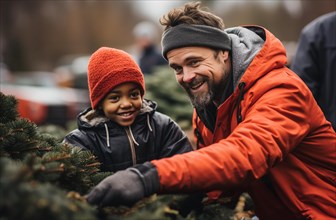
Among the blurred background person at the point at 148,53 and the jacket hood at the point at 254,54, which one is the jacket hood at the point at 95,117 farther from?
the blurred background person at the point at 148,53

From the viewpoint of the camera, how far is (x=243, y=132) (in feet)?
8.50

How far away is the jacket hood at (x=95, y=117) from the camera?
11.8ft

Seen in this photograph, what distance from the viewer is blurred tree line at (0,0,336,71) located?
3581cm

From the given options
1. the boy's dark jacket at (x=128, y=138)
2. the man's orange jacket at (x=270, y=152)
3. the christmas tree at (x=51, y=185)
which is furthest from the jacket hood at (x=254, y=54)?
the christmas tree at (x=51, y=185)


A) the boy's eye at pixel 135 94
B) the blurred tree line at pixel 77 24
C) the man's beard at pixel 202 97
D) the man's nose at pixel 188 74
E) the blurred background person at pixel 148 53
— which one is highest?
the blurred tree line at pixel 77 24

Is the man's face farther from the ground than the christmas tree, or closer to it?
farther from the ground

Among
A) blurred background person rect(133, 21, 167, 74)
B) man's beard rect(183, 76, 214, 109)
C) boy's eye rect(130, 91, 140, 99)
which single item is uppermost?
blurred background person rect(133, 21, 167, 74)

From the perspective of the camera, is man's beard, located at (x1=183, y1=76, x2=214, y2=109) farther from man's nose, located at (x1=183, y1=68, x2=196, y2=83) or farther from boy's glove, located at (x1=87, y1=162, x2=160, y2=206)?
boy's glove, located at (x1=87, y1=162, x2=160, y2=206)

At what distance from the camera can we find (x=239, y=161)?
245 cm

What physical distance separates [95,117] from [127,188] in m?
1.57

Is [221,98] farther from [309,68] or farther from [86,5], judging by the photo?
[86,5]

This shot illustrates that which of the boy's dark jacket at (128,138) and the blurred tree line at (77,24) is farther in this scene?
the blurred tree line at (77,24)

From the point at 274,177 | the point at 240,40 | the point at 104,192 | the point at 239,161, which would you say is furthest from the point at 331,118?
the point at 104,192

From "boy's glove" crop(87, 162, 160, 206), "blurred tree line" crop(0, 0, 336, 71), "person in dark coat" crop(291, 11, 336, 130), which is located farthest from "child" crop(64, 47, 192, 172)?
"blurred tree line" crop(0, 0, 336, 71)
